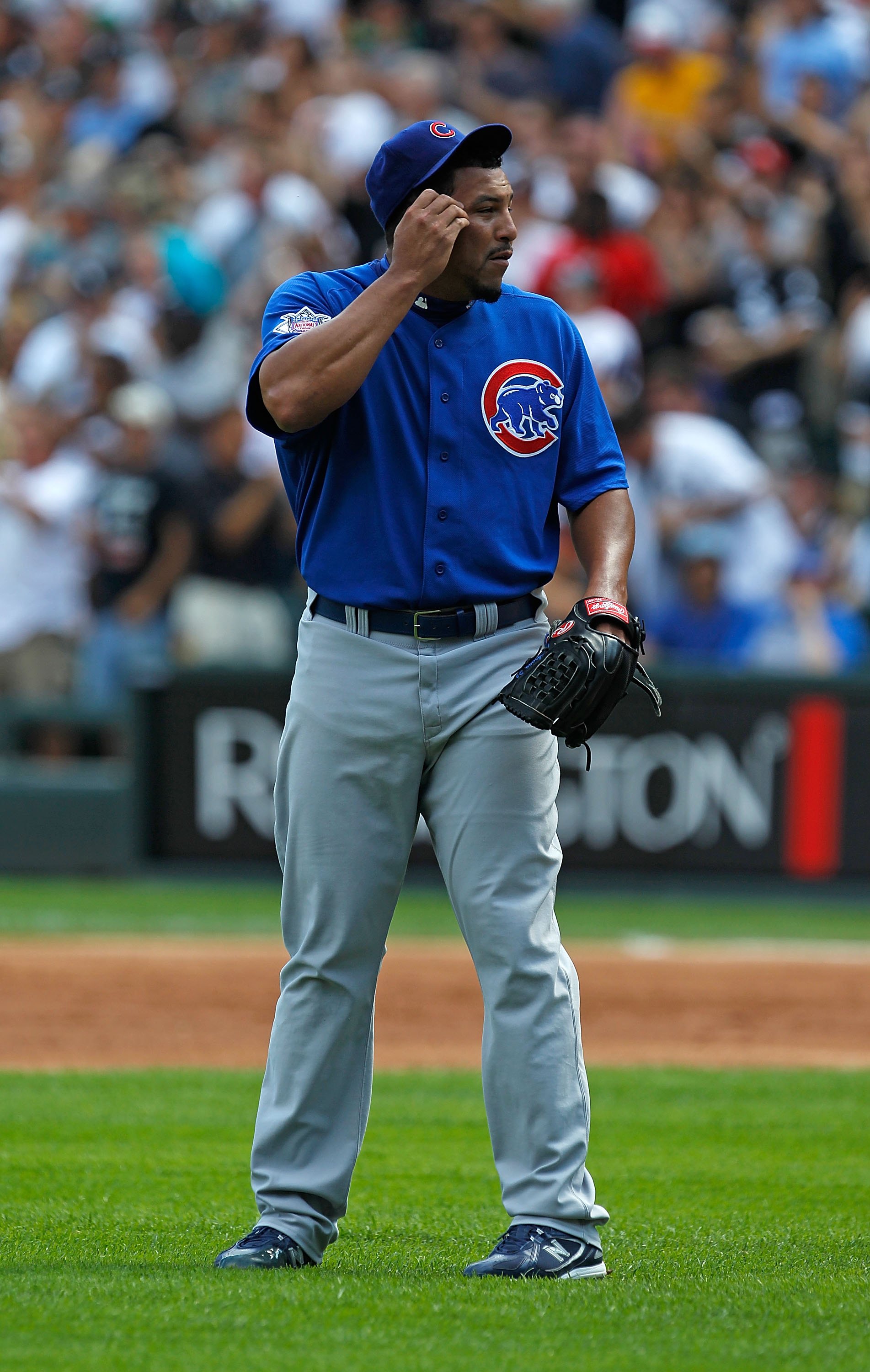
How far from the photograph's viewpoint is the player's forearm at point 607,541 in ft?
12.5

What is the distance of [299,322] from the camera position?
12.1ft

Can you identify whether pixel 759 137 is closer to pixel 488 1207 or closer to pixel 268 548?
pixel 268 548

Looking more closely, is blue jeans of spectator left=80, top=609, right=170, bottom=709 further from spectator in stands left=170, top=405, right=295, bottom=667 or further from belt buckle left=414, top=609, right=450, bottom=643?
belt buckle left=414, top=609, right=450, bottom=643

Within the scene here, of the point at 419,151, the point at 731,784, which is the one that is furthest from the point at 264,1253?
the point at 731,784

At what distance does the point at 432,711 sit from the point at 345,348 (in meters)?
0.69

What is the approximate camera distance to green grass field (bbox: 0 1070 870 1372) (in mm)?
3152

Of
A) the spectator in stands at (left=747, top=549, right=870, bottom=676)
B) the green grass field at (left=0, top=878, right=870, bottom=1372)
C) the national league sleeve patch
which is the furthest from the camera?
the spectator in stands at (left=747, top=549, right=870, bottom=676)

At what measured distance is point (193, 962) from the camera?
9086 mm

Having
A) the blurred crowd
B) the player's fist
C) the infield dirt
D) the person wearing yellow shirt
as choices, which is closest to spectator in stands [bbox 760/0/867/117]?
the blurred crowd

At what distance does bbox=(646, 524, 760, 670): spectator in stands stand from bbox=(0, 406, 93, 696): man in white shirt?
338cm

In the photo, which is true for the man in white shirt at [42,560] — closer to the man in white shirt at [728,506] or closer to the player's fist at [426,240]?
the man in white shirt at [728,506]

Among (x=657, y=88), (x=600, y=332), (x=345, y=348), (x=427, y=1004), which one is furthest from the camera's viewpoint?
(x=657, y=88)

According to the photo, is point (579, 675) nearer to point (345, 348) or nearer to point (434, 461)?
point (434, 461)

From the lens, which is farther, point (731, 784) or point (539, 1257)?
point (731, 784)
